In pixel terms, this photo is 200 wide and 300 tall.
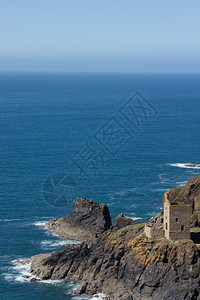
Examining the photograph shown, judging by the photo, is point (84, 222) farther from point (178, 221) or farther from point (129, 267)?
point (178, 221)

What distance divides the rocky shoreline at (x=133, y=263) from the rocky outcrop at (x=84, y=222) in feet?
28.5

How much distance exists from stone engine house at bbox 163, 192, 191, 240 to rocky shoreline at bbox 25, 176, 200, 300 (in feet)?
4.55

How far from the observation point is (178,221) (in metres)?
96.2

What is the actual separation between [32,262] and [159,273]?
2785 cm

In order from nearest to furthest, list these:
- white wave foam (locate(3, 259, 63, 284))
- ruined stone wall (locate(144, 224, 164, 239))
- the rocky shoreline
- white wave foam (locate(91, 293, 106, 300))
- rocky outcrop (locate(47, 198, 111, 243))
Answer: the rocky shoreline → white wave foam (locate(91, 293, 106, 300)) → ruined stone wall (locate(144, 224, 164, 239)) → white wave foam (locate(3, 259, 63, 284)) → rocky outcrop (locate(47, 198, 111, 243))

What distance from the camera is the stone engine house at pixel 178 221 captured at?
95.9 meters

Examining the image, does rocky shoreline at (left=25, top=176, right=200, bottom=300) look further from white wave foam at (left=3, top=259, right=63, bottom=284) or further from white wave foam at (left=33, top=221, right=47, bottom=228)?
white wave foam at (left=33, top=221, right=47, bottom=228)

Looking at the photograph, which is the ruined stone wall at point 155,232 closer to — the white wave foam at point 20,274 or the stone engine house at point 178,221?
the stone engine house at point 178,221

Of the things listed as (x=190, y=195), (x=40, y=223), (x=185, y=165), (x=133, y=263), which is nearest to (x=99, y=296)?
(x=133, y=263)

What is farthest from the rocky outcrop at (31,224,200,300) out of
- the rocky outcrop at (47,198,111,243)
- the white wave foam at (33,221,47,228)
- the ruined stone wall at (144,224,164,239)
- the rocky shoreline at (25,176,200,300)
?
the white wave foam at (33,221,47,228)

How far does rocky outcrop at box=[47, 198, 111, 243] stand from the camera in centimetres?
12731

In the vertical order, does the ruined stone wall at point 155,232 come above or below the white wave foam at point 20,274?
above

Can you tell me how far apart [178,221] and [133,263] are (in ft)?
32.7

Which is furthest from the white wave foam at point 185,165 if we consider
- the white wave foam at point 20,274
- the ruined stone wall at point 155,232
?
the ruined stone wall at point 155,232
